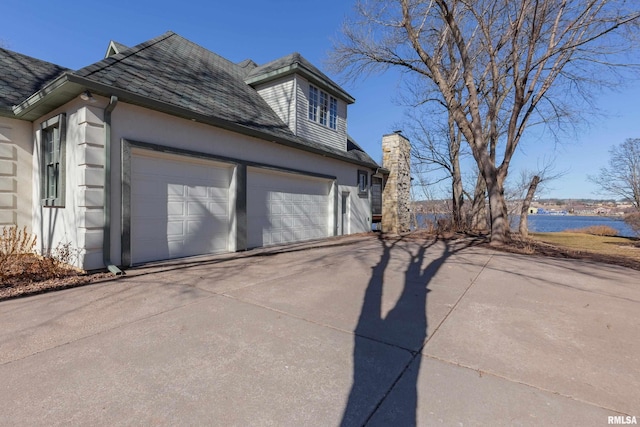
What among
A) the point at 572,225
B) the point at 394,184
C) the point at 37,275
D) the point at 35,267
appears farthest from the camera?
the point at 572,225

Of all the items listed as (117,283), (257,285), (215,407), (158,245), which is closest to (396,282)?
(257,285)

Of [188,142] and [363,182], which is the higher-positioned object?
[188,142]

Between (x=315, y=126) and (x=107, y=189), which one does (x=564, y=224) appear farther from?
(x=107, y=189)

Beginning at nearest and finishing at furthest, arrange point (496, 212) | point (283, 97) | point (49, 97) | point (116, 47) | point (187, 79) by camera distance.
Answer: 1. point (49, 97)
2. point (187, 79)
3. point (116, 47)
4. point (496, 212)
5. point (283, 97)

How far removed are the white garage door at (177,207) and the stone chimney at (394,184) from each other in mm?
10146

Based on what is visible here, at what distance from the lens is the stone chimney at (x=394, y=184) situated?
15.8 m

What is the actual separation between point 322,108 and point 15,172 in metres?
9.66

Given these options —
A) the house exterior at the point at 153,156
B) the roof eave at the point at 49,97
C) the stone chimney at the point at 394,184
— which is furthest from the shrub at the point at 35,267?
the stone chimney at the point at 394,184

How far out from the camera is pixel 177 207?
6.76 metres

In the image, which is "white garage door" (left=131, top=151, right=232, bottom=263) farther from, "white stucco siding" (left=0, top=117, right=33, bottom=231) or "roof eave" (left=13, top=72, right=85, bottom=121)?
"white stucco siding" (left=0, top=117, right=33, bottom=231)

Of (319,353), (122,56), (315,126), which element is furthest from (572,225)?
(122,56)

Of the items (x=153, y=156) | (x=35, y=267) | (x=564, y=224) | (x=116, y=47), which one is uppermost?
(x=116, y=47)

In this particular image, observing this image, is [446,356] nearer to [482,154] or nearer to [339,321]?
[339,321]

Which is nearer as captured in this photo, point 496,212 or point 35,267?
point 35,267
